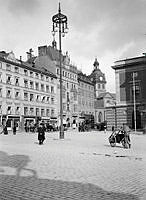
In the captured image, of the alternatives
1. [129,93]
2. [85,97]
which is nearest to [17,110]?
[129,93]

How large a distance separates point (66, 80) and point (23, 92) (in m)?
21.0

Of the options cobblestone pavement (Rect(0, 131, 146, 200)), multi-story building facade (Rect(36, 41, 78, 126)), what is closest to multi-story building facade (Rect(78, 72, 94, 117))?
multi-story building facade (Rect(36, 41, 78, 126))

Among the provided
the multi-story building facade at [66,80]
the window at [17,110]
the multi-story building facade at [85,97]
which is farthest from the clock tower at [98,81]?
the window at [17,110]

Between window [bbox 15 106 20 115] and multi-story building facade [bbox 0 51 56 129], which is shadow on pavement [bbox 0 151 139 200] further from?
window [bbox 15 106 20 115]

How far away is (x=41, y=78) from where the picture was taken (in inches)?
2822

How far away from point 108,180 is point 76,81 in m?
82.8

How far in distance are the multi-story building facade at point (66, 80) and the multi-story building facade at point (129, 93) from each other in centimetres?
3060

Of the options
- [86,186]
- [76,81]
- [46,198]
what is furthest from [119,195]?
[76,81]

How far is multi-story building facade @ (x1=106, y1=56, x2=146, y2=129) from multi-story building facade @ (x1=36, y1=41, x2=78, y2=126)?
3060cm

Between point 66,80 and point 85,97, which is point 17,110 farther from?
point 85,97

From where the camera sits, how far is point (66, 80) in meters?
82.6

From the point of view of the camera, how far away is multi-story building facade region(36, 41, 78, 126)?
7950 centimetres

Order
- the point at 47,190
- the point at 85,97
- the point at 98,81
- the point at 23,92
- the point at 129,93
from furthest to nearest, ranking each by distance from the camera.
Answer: the point at 98,81, the point at 85,97, the point at 23,92, the point at 129,93, the point at 47,190

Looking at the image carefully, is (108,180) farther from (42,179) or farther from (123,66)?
(123,66)
